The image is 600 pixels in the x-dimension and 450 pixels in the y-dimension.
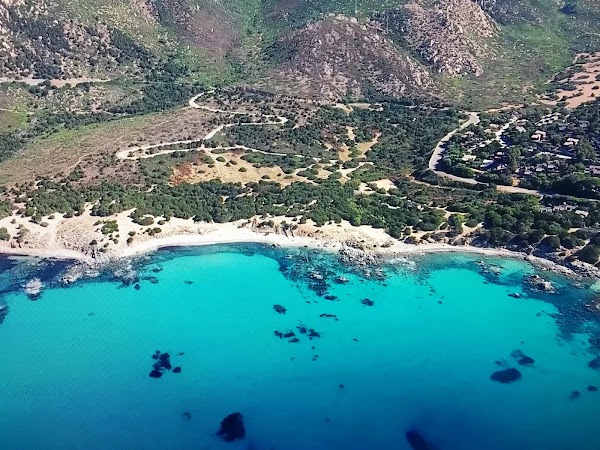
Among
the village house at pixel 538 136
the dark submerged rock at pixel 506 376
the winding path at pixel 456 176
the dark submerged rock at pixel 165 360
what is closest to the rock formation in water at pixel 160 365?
the dark submerged rock at pixel 165 360

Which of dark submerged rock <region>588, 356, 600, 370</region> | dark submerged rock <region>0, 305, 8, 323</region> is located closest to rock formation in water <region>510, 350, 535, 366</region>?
dark submerged rock <region>588, 356, 600, 370</region>

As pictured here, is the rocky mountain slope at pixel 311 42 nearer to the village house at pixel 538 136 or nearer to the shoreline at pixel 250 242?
the village house at pixel 538 136

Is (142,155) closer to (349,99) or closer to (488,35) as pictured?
(349,99)

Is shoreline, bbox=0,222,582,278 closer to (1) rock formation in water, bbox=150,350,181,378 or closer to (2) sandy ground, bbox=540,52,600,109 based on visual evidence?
(1) rock formation in water, bbox=150,350,181,378

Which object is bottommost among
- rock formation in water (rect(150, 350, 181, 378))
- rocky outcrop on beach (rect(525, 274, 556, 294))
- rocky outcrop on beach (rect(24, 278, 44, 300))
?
rock formation in water (rect(150, 350, 181, 378))

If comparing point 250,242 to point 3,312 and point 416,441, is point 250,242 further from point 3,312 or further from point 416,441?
point 416,441
